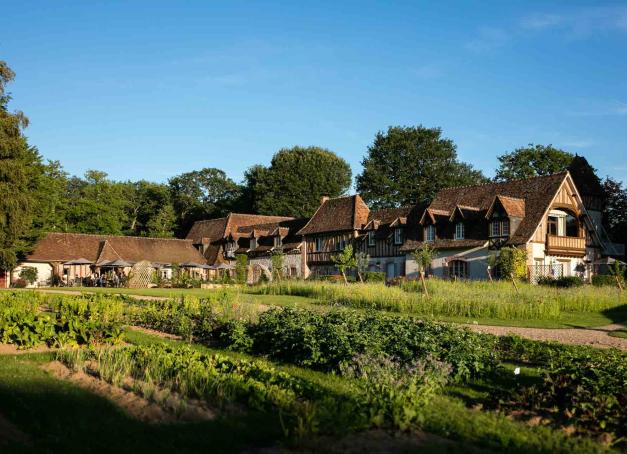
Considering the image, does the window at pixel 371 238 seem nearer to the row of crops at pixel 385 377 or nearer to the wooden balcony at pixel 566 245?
the wooden balcony at pixel 566 245

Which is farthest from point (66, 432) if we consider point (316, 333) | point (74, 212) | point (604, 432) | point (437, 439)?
point (74, 212)

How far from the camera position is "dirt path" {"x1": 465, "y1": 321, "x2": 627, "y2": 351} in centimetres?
1379

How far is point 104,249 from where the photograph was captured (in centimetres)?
5000

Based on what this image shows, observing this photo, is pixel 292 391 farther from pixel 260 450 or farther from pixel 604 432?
pixel 604 432

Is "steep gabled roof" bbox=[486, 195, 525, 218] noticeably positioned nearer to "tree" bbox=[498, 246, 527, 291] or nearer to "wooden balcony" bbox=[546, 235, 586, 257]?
"wooden balcony" bbox=[546, 235, 586, 257]

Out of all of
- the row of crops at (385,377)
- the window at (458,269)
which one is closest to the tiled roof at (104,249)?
the window at (458,269)

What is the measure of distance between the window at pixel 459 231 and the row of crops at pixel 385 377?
84.0 feet

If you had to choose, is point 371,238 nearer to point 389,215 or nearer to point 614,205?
point 389,215

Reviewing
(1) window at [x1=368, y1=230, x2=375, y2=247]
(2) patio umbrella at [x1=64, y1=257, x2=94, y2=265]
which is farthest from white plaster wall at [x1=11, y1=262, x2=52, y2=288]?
(1) window at [x1=368, y1=230, x2=375, y2=247]

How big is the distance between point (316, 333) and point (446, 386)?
2.55m

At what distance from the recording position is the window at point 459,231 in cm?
3725

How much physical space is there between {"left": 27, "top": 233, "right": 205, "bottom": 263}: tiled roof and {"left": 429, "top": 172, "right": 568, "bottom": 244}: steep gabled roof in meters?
24.3

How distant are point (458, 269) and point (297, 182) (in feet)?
115

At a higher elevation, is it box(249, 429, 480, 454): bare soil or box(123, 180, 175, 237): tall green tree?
box(123, 180, 175, 237): tall green tree
